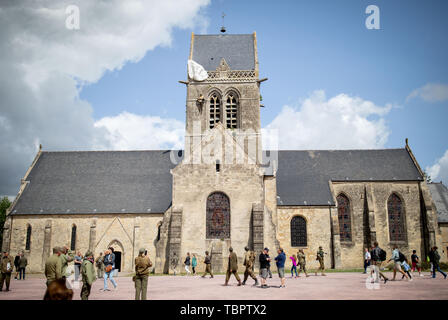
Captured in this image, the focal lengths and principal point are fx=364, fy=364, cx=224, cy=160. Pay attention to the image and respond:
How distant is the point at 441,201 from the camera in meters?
36.3

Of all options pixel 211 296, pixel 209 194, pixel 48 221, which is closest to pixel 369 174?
pixel 209 194

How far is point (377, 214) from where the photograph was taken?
108 ft

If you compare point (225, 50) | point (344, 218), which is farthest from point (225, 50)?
point (344, 218)

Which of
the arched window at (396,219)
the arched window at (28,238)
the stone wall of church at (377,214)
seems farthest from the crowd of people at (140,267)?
the arched window at (396,219)

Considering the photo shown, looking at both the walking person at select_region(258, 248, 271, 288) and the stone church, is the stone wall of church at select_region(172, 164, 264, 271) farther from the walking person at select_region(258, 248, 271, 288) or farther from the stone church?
the walking person at select_region(258, 248, 271, 288)

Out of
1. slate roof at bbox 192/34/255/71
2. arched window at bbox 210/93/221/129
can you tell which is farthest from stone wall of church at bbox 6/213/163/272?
slate roof at bbox 192/34/255/71

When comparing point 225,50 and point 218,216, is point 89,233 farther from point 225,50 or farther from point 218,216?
point 225,50

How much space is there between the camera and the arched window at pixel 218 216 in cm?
2514

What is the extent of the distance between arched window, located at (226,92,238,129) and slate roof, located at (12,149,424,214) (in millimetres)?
4786

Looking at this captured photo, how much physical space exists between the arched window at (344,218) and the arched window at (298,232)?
380 centimetres

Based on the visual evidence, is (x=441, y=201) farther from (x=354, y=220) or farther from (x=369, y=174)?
(x=354, y=220)

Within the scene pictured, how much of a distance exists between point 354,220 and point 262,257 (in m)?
20.0

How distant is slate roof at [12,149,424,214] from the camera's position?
32562mm

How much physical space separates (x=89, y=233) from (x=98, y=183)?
17.5ft
